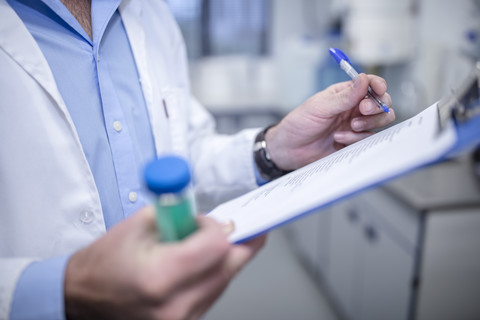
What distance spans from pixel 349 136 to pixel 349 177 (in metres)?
0.31

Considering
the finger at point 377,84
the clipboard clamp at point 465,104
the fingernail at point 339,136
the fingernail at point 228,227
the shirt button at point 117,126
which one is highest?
the clipboard clamp at point 465,104

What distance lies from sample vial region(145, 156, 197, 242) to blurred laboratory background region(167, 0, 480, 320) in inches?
33.6

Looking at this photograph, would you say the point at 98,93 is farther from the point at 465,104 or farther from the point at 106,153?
the point at 465,104

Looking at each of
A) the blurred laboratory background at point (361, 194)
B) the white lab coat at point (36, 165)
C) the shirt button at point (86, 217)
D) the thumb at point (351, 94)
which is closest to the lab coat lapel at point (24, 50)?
the white lab coat at point (36, 165)

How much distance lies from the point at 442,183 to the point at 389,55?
0.86 m

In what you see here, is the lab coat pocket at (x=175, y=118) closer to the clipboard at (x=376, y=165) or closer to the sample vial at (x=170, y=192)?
the clipboard at (x=376, y=165)

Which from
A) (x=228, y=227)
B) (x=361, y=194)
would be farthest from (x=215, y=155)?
(x=361, y=194)

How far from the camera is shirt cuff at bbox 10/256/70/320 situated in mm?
385

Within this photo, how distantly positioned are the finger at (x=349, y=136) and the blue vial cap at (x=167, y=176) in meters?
0.46

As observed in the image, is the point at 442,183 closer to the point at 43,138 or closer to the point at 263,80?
the point at 43,138

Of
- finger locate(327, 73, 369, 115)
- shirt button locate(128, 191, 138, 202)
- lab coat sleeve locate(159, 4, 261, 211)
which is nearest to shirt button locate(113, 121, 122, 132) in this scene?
shirt button locate(128, 191, 138, 202)

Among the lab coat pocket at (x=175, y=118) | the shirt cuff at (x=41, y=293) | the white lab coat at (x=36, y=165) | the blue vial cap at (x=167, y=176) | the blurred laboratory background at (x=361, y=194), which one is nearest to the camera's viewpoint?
the blue vial cap at (x=167, y=176)

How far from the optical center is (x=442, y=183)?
1.19m

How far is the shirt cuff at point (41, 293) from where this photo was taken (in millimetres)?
385
